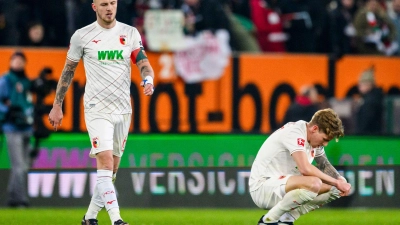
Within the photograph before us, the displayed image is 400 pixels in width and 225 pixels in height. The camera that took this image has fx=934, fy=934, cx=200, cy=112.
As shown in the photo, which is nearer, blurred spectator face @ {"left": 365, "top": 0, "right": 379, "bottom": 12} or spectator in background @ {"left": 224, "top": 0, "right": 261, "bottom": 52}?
spectator in background @ {"left": 224, "top": 0, "right": 261, "bottom": 52}

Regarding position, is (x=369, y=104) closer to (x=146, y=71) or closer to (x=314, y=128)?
(x=314, y=128)

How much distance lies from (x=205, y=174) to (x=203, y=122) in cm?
318

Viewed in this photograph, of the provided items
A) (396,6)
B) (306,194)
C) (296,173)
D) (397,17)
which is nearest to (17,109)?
(296,173)

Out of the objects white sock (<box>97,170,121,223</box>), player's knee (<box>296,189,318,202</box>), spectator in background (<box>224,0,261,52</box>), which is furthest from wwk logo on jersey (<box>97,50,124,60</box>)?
spectator in background (<box>224,0,261,52</box>)

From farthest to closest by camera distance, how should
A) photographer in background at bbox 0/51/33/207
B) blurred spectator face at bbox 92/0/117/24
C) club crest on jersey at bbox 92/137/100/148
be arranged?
1. photographer in background at bbox 0/51/33/207
2. blurred spectator face at bbox 92/0/117/24
3. club crest on jersey at bbox 92/137/100/148

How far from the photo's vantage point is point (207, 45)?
16.6 meters

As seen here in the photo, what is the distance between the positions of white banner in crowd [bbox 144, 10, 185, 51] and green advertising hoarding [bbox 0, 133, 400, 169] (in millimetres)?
2426

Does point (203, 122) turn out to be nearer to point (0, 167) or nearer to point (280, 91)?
point (280, 91)

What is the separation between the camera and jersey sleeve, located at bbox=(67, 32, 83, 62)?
8891 millimetres

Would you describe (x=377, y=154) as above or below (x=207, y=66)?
below

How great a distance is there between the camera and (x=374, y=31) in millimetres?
18062

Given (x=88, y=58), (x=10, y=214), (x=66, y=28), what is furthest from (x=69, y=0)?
(x=88, y=58)

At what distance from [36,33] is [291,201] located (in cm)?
844

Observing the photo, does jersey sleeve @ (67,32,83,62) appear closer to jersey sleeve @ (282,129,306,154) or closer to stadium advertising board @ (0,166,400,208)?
jersey sleeve @ (282,129,306,154)
